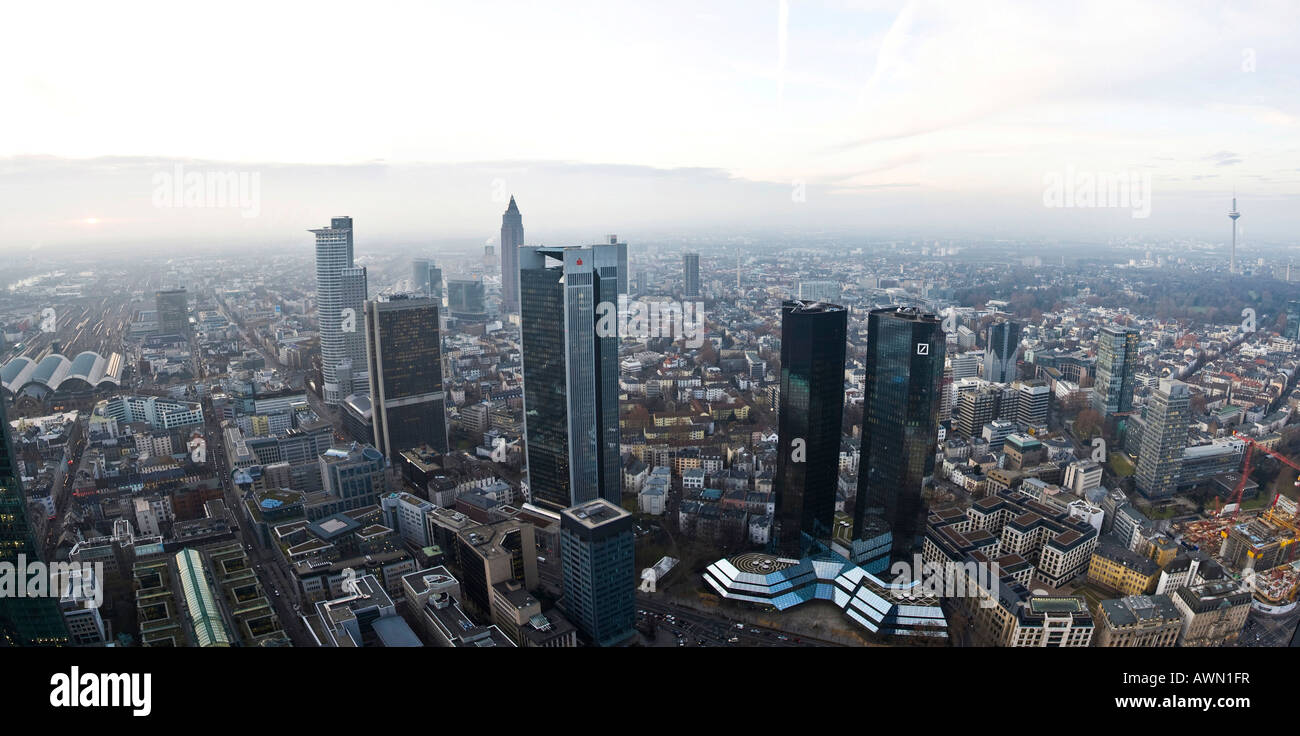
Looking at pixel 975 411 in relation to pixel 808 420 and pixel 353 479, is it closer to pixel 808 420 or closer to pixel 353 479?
pixel 808 420

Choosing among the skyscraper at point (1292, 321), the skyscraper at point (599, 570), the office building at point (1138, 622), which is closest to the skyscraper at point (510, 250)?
the skyscraper at point (599, 570)

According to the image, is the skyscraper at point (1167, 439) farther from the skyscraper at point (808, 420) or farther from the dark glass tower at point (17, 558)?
the dark glass tower at point (17, 558)

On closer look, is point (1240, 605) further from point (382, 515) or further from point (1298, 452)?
point (382, 515)

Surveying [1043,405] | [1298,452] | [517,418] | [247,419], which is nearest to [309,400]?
[247,419]

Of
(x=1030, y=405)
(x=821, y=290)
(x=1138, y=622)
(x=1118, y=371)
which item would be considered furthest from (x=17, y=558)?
(x=821, y=290)

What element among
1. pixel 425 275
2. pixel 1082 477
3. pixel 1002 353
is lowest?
pixel 1082 477
